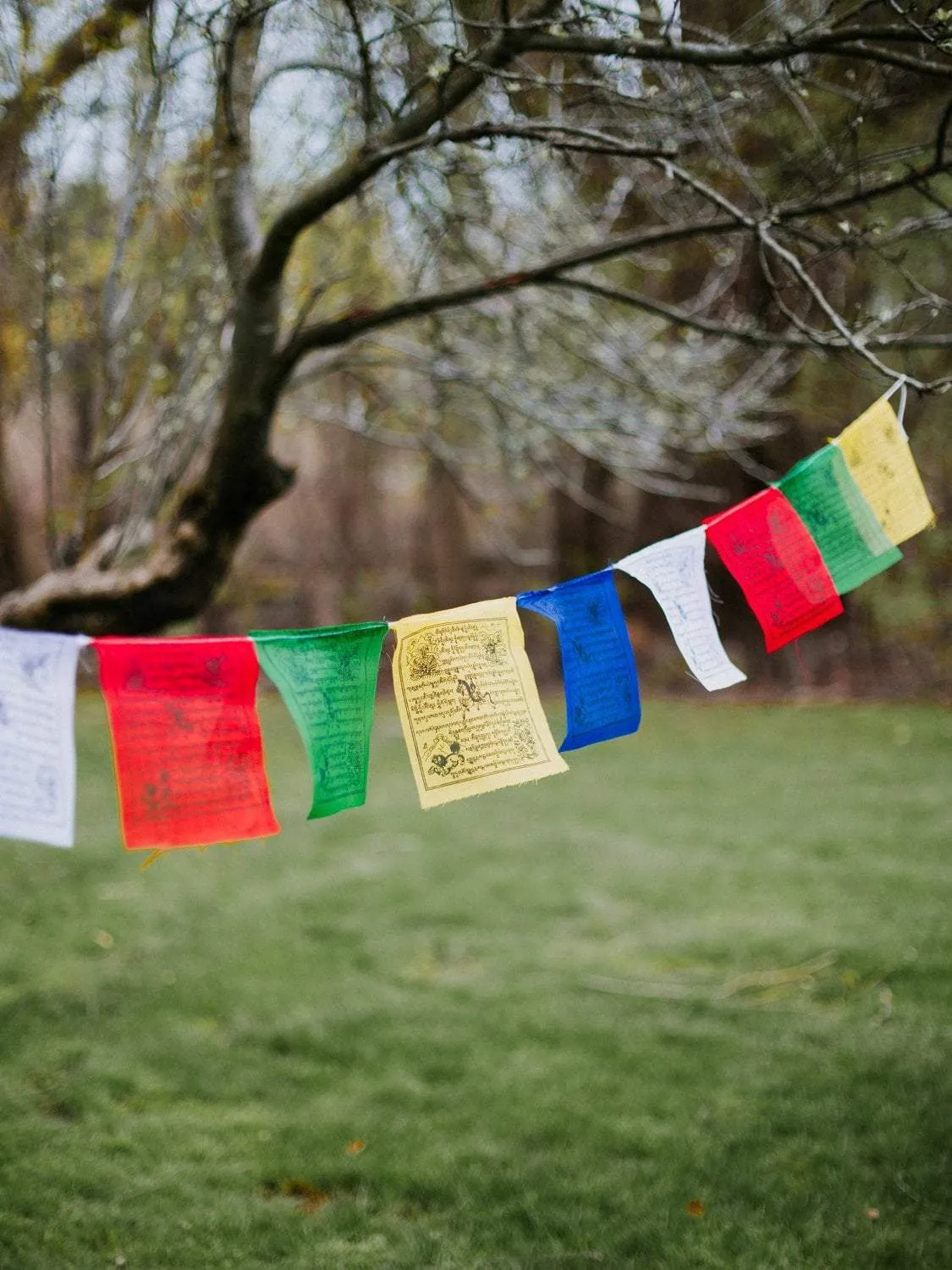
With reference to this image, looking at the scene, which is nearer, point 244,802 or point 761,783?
point 244,802

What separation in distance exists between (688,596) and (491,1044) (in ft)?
7.17

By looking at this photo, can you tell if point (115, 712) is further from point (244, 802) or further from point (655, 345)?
point (655, 345)

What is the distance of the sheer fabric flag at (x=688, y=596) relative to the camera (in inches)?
99.7

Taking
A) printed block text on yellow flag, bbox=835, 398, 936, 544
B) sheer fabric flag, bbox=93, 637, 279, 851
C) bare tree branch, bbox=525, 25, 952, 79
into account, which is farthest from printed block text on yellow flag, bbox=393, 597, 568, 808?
bare tree branch, bbox=525, 25, 952, 79

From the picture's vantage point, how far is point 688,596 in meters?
2.64

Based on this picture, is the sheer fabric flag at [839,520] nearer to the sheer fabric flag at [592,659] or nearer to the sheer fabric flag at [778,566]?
the sheer fabric flag at [778,566]

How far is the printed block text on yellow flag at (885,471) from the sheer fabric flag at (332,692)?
1.45 metres

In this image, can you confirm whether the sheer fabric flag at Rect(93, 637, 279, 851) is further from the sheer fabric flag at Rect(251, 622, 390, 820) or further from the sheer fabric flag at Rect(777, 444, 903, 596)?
the sheer fabric flag at Rect(777, 444, 903, 596)

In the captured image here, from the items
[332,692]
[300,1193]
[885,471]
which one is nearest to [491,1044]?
[300,1193]

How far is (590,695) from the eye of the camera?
2.51 meters

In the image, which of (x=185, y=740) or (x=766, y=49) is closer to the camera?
(x=185, y=740)

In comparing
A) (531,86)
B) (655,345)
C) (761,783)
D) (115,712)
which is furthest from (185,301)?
(761,783)

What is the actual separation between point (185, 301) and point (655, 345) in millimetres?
2352

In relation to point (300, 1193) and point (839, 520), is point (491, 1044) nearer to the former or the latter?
point (300, 1193)
